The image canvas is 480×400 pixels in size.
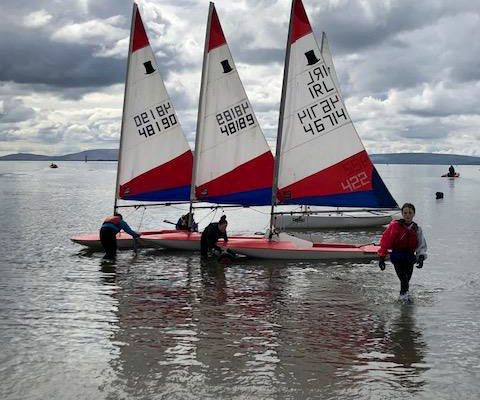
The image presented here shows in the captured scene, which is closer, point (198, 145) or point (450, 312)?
point (450, 312)

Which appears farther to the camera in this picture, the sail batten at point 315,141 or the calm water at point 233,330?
the sail batten at point 315,141

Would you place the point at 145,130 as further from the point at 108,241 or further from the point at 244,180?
the point at 108,241

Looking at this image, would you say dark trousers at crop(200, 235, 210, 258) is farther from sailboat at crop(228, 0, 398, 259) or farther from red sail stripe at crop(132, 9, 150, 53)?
red sail stripe at crop(132, 9, 150, 53)

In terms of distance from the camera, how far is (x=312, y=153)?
918 inches

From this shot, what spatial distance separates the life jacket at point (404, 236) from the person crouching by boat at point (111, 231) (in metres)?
12.5

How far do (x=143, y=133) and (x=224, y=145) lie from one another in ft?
12.5

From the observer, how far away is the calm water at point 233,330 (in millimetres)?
9718

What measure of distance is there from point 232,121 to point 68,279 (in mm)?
9654

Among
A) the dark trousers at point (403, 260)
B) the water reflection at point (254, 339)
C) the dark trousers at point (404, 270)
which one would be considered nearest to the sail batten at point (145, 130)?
the water reflection at point (254, 339)

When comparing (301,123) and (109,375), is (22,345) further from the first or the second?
(301,123)

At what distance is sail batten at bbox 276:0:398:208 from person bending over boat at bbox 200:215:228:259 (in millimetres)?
2672

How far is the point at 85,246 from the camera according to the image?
1086 inches

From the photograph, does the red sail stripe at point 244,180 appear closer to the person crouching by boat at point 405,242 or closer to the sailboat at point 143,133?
the sailboat at point 143,133

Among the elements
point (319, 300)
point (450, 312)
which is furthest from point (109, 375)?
point (450, 312)
